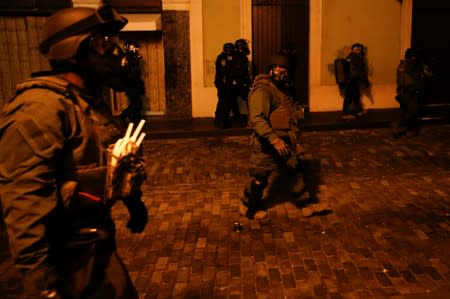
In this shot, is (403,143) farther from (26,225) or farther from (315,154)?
(26,225)

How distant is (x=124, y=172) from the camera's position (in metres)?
2.71

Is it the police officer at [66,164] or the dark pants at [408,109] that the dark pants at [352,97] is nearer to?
the dark pants at [408,109]

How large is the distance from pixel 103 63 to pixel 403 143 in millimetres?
8387

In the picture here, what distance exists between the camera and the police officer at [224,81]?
1139 cm

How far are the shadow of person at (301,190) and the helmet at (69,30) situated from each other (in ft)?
13.0

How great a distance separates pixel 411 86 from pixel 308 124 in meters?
2.30

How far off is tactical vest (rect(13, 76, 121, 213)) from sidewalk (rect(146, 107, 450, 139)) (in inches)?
336

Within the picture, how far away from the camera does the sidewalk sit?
11273 mm

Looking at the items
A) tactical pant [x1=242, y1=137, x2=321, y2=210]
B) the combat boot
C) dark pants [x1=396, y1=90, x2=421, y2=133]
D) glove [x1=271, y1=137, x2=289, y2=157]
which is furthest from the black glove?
dark pants [x1=396, y1=90, x2=421, y2=133]

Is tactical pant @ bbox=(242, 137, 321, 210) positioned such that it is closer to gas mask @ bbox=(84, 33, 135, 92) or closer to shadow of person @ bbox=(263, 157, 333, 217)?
shadow of person @ bbox=(263, 157, 333, 217)

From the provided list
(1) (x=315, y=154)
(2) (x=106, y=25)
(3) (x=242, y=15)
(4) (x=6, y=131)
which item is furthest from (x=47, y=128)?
(3) (x=242, y=15)

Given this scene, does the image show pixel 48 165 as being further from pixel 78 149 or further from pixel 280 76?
pixel 280 76

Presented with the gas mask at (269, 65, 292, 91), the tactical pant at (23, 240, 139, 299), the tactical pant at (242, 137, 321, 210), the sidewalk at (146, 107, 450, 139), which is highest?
the gas mask at (269, 65, 292, 91)

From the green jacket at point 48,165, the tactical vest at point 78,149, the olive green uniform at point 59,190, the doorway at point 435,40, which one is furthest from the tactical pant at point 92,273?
the doorway at point 435,40
